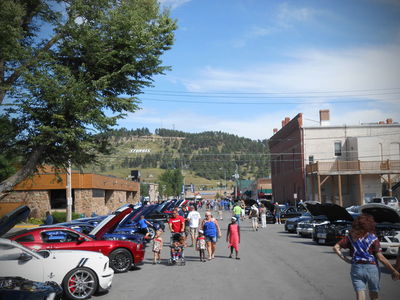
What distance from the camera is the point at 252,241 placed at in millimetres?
21578

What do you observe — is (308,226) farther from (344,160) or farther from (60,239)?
(344,160)

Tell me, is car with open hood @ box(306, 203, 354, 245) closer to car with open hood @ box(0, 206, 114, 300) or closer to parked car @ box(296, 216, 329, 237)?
parked car @ box(296, 216, 329, 237)

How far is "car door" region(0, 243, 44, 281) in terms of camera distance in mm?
8656

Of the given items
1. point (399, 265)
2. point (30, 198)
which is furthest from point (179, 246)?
point (30, 198)

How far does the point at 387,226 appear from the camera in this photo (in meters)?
15.3

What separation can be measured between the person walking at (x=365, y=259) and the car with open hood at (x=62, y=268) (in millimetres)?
5509

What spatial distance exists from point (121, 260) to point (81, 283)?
129 inches

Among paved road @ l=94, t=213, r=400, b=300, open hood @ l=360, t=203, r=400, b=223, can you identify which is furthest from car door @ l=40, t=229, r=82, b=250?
open hood @ l=360, t=203, r=400, b=223

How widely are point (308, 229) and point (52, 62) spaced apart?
15620mm

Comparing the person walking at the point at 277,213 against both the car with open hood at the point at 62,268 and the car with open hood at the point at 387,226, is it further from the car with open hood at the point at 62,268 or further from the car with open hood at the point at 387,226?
the car with open hood at the point at 62,268

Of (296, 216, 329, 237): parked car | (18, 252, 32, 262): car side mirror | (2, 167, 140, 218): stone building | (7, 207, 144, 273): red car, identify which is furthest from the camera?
(2, 167, 140, 218): stone building

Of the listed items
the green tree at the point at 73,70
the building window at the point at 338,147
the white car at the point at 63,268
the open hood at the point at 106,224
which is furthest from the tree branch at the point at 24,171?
the building window at the point at 338,147

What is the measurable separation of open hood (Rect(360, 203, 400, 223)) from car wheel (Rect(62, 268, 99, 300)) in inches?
392

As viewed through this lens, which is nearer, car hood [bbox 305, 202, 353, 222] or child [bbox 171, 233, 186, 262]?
child [bbox 171, 233, 186, 262]
